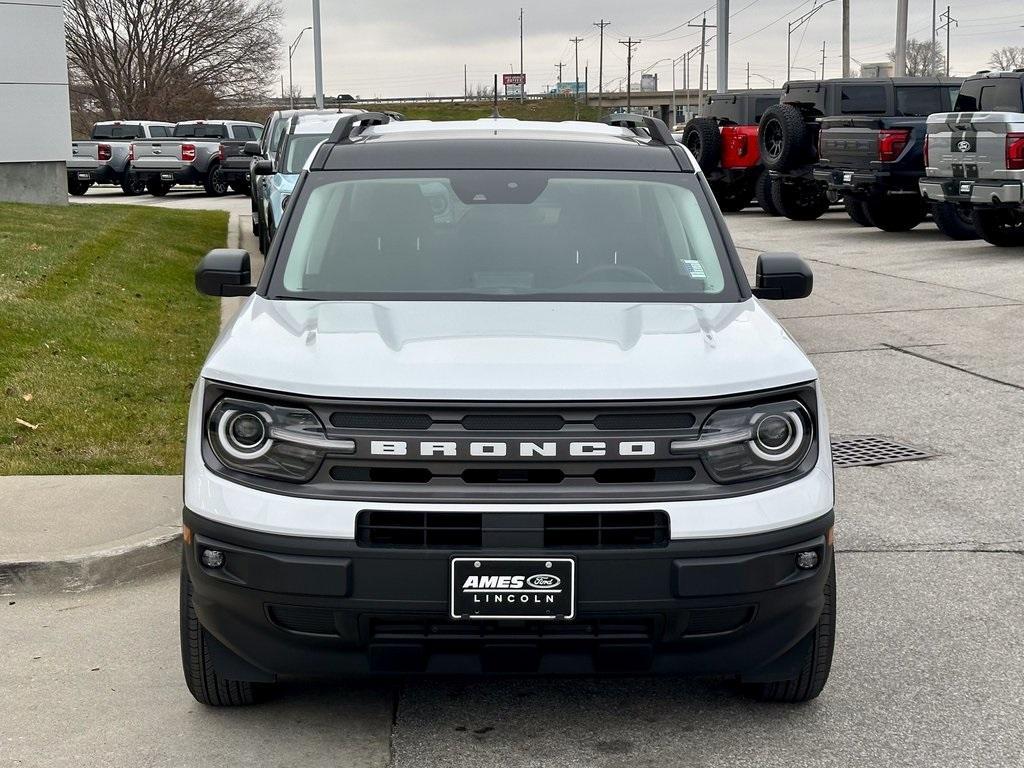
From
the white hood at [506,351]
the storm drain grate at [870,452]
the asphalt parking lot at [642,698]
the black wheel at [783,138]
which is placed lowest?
the asphalt parking lot at [642,698]

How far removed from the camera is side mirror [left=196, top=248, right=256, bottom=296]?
5.13 m

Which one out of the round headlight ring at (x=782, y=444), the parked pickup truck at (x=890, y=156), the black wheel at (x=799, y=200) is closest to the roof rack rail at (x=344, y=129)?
the round headlight ring at (x=782, y=444)

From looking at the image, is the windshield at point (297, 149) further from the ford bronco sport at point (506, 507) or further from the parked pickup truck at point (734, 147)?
the ford bronco sport at point (506, 507)

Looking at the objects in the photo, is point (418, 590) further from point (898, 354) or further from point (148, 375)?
point (898, 354)

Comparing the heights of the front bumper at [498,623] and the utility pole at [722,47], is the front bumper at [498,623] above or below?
below

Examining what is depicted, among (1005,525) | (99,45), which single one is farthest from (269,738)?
(99,45)

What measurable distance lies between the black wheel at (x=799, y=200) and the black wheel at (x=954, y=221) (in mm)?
4734

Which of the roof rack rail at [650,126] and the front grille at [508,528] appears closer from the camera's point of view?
the front grille at [508,528]

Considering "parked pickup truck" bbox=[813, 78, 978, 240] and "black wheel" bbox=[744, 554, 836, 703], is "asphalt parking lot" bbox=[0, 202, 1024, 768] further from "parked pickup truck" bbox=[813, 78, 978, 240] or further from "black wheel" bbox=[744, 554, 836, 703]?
"parked pickup truck" bbox=[813, 78, 978, 240]

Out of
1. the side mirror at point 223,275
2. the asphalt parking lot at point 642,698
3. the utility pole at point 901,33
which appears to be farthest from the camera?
the utility pole at point 901,33

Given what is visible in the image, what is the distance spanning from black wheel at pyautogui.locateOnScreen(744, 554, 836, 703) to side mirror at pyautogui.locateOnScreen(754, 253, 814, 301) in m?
1.28

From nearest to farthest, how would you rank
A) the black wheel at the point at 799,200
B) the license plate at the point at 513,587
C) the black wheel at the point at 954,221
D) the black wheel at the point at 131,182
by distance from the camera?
the license plate at the point at 513,587 < the black wheel at the point at 954,221 < the black wheel at the point at 799,200 < the black wheel at the point at 131,182

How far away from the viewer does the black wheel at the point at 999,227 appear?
734 inches

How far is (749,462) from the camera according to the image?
3.83 meters
